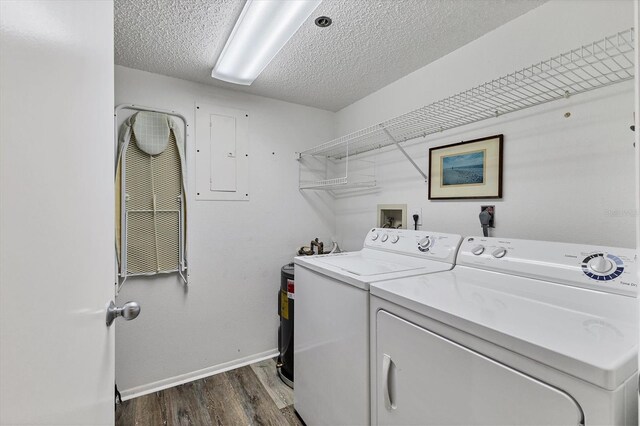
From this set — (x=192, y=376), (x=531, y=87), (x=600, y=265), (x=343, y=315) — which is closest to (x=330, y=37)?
(x=531, y=87)

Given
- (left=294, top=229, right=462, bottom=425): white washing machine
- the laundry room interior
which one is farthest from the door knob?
(left=294, top=229, right=462, bottom=425): white washing machine

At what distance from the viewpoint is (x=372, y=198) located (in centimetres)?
251

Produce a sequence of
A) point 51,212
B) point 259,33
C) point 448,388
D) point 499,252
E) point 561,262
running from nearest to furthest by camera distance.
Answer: point 51,212 < point 448,388 < point 561,262 < point 499,252 < point 259,33

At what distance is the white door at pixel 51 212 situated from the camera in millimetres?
325

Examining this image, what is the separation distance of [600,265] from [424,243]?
0.77 meters

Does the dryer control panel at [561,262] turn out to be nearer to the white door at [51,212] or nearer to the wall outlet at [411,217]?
the wall outlet at [411,217]

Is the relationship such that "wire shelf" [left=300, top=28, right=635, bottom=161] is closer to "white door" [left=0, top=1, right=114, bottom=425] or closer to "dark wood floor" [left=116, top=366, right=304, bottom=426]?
"white door" [left=0, top=1, right=114, bottom=425]

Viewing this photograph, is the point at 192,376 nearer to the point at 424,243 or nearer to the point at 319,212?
the point at 319,212

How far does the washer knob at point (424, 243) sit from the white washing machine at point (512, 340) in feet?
0.92

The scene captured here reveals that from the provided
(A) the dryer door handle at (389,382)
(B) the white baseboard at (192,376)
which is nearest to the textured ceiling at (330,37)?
(A) the dryer door handle at (389,382)

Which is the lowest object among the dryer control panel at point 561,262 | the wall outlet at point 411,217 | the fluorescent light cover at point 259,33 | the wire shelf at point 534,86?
the dryer control panel at point 561,262

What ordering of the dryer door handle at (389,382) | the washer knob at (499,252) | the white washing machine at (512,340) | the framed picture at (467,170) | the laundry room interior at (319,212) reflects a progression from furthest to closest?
the framed picture at (467,170)
the washer knob at (499,252)
the dryer door handle at (389,382)
the white washing machine at (512,340)
the laundry room interior at (319,212)

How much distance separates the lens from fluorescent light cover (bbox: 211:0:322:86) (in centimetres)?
132

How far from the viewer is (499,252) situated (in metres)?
1.31
